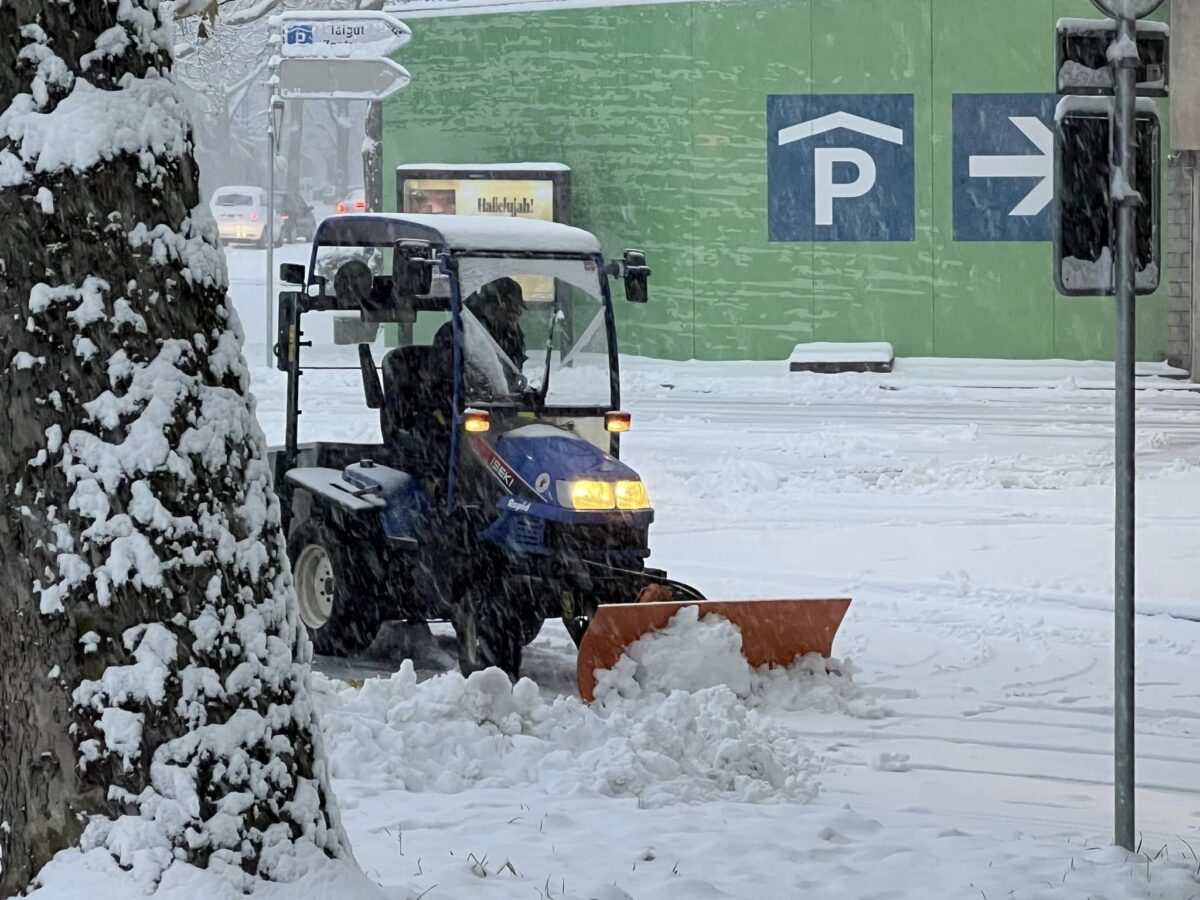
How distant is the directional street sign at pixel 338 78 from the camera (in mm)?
21031

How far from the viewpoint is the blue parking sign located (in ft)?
91.0

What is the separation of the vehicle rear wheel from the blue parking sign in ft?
61.8

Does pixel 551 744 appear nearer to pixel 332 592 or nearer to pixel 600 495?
pixel 600 495

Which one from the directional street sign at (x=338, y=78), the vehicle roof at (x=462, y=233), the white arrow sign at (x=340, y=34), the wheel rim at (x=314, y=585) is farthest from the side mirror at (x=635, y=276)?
the white arrow sign at (x=340, y=34)

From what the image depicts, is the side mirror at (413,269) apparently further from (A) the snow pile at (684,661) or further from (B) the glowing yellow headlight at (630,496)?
(A) the snow pile at (684,661)

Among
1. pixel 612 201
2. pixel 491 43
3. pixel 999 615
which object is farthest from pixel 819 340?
pixel 999 615

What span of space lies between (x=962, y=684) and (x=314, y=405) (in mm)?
14542

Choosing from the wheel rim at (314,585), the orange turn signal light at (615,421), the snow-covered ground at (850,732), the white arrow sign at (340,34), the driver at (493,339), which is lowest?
the snow-covered ground at (850,732)

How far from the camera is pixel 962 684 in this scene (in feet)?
30.7

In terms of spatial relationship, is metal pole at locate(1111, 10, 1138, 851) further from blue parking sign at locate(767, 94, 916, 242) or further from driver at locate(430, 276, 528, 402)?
blue parking sign at locate(767, 94, 916, 242)

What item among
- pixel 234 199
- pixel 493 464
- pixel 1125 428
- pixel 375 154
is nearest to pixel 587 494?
pixel 493 464

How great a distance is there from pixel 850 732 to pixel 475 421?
92.4 inches

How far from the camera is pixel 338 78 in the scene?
2159cm

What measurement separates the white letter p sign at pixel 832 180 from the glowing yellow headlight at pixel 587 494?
63.7 feet
